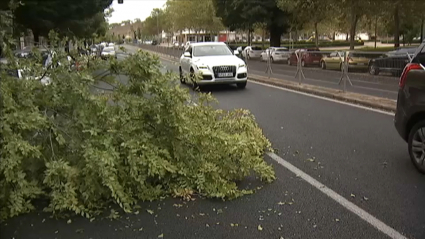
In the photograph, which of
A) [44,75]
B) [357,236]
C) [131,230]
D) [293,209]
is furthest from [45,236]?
[357,236]

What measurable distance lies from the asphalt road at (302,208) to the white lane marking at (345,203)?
2.4 inches

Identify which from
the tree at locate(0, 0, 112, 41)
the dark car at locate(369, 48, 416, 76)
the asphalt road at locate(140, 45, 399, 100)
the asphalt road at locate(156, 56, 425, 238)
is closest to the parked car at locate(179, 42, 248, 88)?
the asphalt road at locate(140, 45, 399, 100)

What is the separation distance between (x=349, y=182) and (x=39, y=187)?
3.47m

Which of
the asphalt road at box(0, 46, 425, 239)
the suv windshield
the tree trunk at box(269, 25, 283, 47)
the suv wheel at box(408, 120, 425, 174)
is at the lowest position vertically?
the asphalt road at box(0, 46, 425, 239)

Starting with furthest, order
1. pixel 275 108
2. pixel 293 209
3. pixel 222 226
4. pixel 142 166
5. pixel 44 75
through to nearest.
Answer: pixel 275 108
pixel 44 75
pixel 142 166
pixel 293 209
pixel 222 226

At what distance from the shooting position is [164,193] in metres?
4.86

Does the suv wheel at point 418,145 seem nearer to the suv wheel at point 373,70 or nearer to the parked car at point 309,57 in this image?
the suv wheel at point 373,70

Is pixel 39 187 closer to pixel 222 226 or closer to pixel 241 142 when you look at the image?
pixel 222 226

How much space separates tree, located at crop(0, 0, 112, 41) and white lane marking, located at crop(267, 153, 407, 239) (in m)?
23.0

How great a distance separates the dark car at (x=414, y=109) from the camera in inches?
218

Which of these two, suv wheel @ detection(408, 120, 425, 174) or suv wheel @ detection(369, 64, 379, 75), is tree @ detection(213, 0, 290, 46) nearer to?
suv wheel @ detection(369, 64, 379, 75)

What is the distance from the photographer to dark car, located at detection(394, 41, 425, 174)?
553cm

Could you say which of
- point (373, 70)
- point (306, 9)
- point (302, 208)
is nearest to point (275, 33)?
point (306, 9)

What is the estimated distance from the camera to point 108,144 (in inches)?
178
